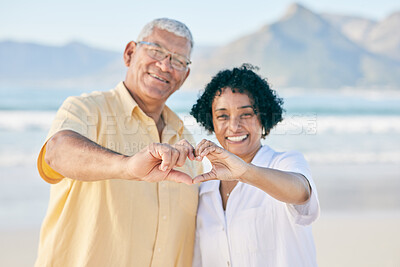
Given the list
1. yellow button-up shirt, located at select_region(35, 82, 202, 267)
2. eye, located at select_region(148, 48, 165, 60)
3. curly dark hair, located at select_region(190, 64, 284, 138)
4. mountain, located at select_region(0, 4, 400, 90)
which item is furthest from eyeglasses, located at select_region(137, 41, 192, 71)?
mountain, located at select_region(0, 4, 400, 90)

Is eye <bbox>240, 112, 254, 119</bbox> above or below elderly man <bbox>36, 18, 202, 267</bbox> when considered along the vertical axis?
above

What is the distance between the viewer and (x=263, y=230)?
2256 mm

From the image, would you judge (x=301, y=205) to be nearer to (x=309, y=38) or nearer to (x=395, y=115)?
(x=395, y=115)

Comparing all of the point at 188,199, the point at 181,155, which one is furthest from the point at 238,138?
the point at 181,155

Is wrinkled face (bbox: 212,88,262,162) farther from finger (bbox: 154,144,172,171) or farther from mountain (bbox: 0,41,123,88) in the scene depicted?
mountain (bbox: 0,41,123,88)

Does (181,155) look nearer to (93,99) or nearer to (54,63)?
(93,99)

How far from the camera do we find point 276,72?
3509 centimetres

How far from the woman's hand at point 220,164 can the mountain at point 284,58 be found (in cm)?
2678

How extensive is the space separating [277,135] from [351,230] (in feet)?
24.2

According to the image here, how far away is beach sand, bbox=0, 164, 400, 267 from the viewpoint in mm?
4832

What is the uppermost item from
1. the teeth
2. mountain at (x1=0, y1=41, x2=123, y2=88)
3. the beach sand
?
mountain at (x1=0, y1=41, x2=123, y2=88)

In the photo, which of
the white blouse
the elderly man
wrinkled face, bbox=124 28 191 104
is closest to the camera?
the elderly man

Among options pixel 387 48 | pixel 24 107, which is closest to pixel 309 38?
pixel 387 48

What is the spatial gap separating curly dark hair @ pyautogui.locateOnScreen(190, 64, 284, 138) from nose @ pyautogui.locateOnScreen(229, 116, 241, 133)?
0.48 ft
